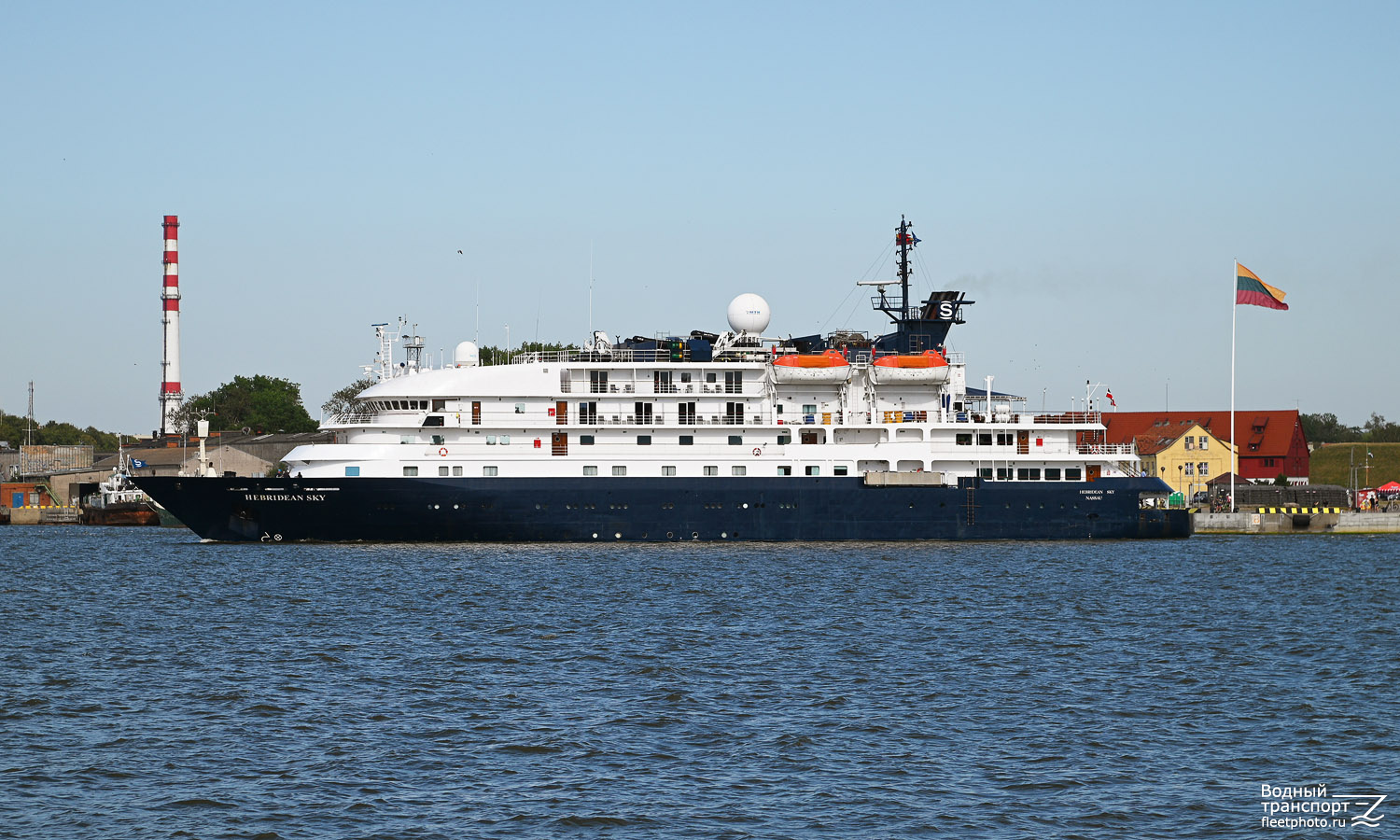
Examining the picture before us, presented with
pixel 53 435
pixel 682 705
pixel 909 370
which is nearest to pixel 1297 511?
pixel 909 370

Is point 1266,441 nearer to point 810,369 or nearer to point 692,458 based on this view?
point 810,369

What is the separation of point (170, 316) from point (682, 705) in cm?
8428

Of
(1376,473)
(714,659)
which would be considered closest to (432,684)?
(714,659)

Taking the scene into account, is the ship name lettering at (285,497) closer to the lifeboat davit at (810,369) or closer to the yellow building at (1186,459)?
the lifeboat davit at (810,369)

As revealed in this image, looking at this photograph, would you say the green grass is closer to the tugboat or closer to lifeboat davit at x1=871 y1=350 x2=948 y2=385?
lifeboat davit at x1=871 y1=350 x2=948 y2=385

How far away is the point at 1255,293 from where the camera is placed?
58719 mm

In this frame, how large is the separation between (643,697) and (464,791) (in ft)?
17.2

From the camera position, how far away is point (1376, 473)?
9788 centimetres

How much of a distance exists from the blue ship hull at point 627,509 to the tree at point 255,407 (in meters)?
69.7

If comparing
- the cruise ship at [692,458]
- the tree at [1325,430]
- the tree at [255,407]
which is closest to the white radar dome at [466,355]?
the cruise ship at [692,458]

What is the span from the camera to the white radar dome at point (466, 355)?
50.2 meters

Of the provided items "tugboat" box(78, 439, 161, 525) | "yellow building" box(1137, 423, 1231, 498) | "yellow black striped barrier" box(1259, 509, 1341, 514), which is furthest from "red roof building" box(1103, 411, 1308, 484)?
"tugboat" box(78, 439, 161, 525)

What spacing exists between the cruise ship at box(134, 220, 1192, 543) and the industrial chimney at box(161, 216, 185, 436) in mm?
52035

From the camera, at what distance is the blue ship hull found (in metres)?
44.5
